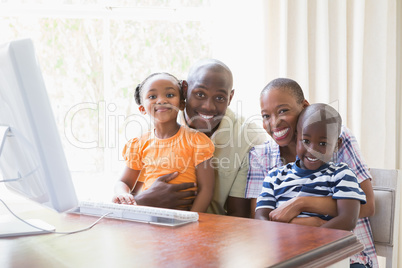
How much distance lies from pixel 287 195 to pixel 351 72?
1.50 metres

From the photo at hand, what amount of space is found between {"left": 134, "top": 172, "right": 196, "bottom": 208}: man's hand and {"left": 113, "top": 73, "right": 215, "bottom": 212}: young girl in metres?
0.08

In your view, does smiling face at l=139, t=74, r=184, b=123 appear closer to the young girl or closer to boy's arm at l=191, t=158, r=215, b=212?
the young girl

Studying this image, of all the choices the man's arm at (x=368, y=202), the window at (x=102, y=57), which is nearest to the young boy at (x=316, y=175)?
the man's arm at (x=368, y=202)

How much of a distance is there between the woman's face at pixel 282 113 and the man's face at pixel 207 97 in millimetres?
215

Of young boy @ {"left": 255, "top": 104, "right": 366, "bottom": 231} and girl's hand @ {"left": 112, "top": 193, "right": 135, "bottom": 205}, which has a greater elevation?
young boy @ {"left": 255, "top": 104, "right": 366, "bottom": 231}

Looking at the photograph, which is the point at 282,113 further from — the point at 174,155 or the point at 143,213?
the point at 143,213

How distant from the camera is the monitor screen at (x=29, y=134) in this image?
0.84m

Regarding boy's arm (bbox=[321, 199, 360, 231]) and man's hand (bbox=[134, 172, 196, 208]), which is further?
man's hand (bbox=[134, 172, 196, 208])

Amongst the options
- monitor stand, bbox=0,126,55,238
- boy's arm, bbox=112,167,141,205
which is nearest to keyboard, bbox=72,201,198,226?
monitor stand, bbox=0,126,55,238

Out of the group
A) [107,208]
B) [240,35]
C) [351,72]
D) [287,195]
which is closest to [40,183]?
[107,208]

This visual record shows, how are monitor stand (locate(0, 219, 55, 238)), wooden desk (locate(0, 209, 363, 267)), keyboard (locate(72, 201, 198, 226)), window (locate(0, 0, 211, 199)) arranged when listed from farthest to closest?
window (locate(0, 0, 211, 199)) → keyboard (locate(72, 201, 198, 226)) → monitor stand (locate(0, 219, 55, 238)) → wooden desk (locate(0, 209, 363, 267))

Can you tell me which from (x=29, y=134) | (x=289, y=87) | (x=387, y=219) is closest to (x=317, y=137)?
(x=289, y=87)

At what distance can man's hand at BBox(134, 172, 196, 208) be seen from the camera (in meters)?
1.58

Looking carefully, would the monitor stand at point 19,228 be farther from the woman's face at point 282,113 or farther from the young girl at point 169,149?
the woman's face at point 282,113
